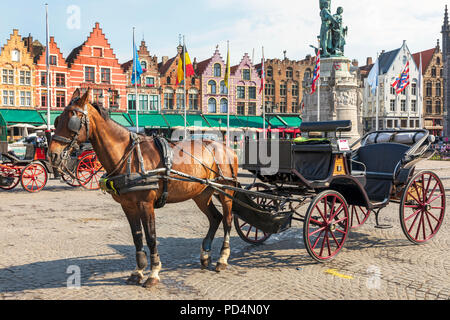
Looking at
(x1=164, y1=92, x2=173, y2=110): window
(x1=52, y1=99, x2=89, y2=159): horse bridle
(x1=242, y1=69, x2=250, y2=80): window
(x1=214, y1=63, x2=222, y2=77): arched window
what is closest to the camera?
(x1=52, y1=99, x2=89, y2=159): horse bridle

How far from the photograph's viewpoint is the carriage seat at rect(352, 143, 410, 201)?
6590mm

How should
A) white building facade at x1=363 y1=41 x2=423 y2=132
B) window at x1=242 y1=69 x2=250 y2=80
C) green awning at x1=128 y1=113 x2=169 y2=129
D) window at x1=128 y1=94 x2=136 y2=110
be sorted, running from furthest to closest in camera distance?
white building facade at x1=363 y1=41 x2=423 y2=132 < window at x1=242 y1=69 x2=250 y2=80 < window at x1=128 y1=94 x2=136 y2=110 < green awning at x1=128 y1=113 x2=169 y2=129

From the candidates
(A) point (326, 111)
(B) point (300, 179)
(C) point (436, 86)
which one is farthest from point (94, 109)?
(C) point (436, 86)

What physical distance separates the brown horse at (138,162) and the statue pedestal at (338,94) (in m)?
20.3

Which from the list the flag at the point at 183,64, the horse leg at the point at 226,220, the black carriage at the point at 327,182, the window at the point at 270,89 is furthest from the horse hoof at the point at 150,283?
the window at the point at 270,89

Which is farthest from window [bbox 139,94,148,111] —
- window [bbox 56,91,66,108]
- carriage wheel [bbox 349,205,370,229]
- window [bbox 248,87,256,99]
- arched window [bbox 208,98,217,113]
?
carriage wheel [bbox 349,205,370,229]

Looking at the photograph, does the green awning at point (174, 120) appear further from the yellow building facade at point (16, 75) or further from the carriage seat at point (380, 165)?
the carriage seat at point (380, 165)

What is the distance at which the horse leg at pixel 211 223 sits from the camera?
517 centimetres

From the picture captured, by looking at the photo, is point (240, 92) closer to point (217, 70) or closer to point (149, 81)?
point (217, 70)

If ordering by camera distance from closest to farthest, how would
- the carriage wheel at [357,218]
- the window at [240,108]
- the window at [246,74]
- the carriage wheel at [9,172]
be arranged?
the carriage wheel at [357,218], the carriage wheel at [9,172], the window at [240,108], the window at [246,74]

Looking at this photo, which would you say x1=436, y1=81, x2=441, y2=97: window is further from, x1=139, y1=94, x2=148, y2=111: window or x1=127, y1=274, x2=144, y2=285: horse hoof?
x1=127, y1=274, x2=144, y2=285: horse hoof

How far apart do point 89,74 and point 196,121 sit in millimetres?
11537

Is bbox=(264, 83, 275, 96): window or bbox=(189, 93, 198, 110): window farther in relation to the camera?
bbox=(264, 83, 275, 96): window

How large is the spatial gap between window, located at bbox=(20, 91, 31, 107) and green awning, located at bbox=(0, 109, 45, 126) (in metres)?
1.03
